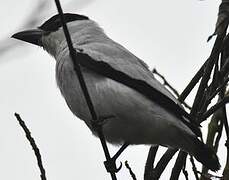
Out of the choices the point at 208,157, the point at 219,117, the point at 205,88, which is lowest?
the point at 208,157

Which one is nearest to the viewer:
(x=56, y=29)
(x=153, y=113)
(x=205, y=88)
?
(x=205, y=88)

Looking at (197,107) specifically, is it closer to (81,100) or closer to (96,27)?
(81,100)

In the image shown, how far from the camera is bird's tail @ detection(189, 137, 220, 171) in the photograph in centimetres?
342

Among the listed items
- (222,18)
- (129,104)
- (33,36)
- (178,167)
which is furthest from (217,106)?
(33,36)

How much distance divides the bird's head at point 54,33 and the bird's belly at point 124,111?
38.3 inches

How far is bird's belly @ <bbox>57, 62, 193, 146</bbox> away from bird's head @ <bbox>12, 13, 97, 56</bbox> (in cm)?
97

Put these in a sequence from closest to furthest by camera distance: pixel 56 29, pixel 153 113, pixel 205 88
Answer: pixel 205 88
pixel 153 113
pixel 56 29

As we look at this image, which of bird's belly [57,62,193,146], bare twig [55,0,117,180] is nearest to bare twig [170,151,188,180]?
bird's belly [57,62,193,146]

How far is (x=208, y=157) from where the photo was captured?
3457 millimetres

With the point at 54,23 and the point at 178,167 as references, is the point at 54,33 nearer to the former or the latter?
the point at 54,23

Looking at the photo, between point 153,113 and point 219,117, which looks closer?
point 219,117

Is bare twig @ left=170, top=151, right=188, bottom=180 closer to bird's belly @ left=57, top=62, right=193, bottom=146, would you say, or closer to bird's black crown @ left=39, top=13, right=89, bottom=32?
bird's belly @ left=57, top=62, right=193, bottom=146

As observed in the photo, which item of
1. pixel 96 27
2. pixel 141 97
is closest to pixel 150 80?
pixel 141 97

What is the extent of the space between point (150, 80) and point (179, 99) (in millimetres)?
254
